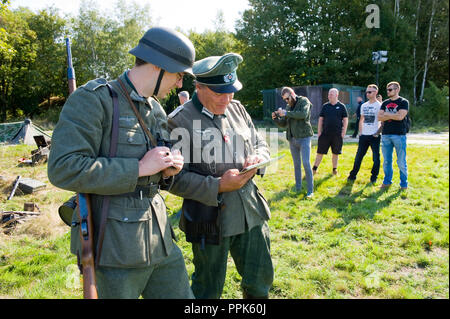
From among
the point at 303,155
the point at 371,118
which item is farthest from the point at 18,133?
the point at 371,118

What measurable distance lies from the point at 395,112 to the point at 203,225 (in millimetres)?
6133

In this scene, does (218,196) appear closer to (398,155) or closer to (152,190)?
(152,190)

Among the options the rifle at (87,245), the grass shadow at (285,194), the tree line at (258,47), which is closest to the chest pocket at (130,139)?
the rifle at (87,245)

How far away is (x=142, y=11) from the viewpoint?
36594mm

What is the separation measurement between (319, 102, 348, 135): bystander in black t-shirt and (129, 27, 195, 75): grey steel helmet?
23.4 feet

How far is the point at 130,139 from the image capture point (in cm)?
186

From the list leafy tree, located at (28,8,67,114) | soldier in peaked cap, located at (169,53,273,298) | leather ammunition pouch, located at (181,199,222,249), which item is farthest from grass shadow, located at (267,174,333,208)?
leafy tree, located at (28,8,67,114)

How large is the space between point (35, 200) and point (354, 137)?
1518 cm

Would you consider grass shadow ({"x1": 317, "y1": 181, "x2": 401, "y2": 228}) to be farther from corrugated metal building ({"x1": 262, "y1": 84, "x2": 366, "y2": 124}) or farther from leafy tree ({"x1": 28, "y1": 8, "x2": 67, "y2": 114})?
leafy tree ({"x1": 28, "y1": 8, "x2": 67, "y2": 114})

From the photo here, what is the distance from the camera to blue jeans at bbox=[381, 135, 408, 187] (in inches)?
281

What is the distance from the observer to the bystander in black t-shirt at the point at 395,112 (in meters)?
7.06

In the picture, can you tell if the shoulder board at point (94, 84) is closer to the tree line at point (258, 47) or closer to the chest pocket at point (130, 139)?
the chest pocket at point (130, 139)

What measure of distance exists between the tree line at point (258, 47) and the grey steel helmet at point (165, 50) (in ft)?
87.0

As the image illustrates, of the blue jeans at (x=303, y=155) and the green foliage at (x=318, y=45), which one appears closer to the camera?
the blue jeans at (x=303, y=155)
